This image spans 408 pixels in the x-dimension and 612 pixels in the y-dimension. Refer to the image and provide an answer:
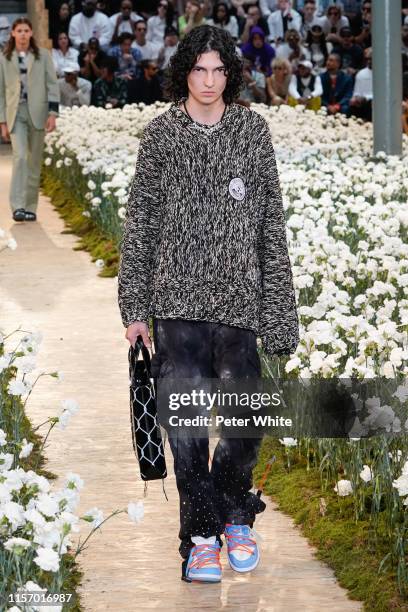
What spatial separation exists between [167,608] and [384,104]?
11.2 m

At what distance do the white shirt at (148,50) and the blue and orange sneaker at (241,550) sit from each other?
67.5 ft

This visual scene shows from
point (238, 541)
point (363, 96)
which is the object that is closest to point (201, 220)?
point (238, 541)

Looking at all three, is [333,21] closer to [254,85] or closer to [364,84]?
[254,85]

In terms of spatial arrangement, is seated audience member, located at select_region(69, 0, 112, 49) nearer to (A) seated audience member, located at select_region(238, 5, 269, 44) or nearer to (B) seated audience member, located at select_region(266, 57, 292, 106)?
(A) seated audience member, located at select_region(238, 5, 269, 44)

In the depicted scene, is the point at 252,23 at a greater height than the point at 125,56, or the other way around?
the point at 252,23

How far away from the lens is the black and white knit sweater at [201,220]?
452cm

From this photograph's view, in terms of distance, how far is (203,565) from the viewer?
4594 millimetres

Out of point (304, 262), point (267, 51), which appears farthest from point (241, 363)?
point (267, 51)

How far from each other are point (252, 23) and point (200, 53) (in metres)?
20.5

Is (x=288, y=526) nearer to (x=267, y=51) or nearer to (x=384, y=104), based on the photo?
(x=384, y=104)

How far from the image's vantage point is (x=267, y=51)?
2359 centimetres

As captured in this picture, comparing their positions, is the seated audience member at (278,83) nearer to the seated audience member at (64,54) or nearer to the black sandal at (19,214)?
the seated audience member at (64,54)

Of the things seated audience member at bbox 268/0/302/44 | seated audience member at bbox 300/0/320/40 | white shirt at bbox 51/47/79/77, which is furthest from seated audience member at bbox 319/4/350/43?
white shirt at bbox 51/47/79/77

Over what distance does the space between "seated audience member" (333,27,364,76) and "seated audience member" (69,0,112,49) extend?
4.12 meters
